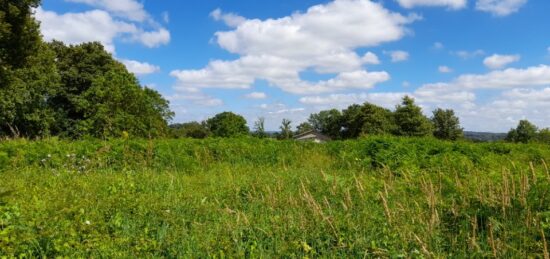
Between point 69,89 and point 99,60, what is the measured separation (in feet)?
12.3

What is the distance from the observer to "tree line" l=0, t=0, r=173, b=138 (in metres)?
17.6

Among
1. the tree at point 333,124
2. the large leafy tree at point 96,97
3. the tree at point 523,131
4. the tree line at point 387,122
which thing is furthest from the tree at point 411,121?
the large leafy tree at point 96,97

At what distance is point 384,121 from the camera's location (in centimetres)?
6047

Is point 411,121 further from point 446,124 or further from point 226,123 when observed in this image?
point 226,123

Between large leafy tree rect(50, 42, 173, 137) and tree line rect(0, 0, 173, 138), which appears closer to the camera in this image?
tree line rect(0, 0, 173, 138)

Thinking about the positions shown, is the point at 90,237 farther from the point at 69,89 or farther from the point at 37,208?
the point at 69,89

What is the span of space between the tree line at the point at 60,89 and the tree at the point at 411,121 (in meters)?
31.7

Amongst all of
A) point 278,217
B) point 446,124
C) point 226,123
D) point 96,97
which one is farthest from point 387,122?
point 278,217

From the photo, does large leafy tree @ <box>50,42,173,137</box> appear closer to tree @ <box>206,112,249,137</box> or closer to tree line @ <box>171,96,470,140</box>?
tree line @ <box>171,96,470,140</box>

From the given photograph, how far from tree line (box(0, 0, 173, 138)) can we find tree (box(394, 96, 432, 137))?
31688 mm

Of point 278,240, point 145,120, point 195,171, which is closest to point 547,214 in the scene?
point 278,240

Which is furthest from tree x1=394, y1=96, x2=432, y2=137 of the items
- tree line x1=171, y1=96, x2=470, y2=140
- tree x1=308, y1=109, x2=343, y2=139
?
tree x1=308, y1=109, x2=343, y2=139

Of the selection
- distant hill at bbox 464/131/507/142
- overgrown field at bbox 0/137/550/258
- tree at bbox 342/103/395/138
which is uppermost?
tree at bbox 342/103/395/138

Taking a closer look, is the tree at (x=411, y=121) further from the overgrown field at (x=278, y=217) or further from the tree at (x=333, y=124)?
the overgrown field at (x=278, y=217)
